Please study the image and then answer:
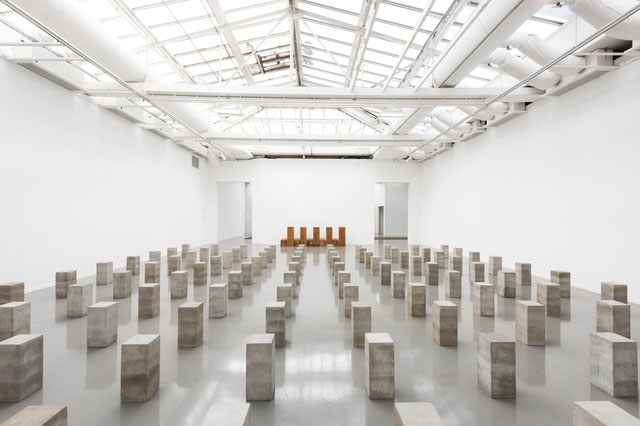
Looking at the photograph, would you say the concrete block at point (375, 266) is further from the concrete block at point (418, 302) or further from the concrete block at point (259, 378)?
the concrete block at point (259, 378)

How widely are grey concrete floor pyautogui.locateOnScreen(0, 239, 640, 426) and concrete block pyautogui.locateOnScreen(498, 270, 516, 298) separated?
4.04ft

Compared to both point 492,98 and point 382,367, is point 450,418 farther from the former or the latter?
point 492,98

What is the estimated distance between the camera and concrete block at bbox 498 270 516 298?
789cm

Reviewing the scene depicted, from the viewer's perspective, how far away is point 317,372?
3990 millimetres

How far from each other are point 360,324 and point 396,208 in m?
25.4

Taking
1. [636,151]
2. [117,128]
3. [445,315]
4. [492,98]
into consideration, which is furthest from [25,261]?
[636,151]

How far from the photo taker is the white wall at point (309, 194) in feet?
72.1

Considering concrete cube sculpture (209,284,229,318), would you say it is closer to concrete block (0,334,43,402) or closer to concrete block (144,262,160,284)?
concrete block (0,334,43,402)

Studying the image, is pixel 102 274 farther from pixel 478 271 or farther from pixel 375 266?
pixel 478 271

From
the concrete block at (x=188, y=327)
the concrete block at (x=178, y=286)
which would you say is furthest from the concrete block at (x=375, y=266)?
the concrete block at (x=188, y=327)

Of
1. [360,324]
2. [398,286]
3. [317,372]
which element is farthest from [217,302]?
[398,286]

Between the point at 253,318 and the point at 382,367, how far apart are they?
10.6 ft

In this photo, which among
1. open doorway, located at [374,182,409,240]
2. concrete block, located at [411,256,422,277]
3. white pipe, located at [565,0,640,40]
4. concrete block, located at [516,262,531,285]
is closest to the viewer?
white pipe, located at [565,0,640,40]

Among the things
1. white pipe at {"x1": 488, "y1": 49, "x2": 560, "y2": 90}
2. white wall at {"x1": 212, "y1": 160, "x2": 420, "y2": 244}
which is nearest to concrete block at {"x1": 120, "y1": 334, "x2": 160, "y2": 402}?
white pipe at {"x1": 488, "y1": 49, "x2": 560, "y2": 90}
